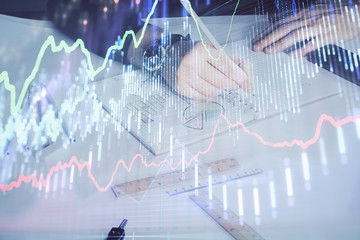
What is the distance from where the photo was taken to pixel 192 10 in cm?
135

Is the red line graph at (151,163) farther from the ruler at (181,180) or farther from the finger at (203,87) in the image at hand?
the finger at (203,87)

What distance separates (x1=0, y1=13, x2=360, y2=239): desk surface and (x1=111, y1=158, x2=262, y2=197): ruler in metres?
0.02

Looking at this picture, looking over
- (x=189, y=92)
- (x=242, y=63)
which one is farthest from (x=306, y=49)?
(x=189, y=92)

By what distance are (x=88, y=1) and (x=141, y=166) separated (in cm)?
92

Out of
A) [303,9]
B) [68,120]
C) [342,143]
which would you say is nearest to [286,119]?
[342,143]

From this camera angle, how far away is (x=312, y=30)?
1.13 metres

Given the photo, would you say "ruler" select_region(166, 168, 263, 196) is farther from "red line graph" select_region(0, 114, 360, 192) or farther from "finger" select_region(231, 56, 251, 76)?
"finger" select_region(231, 56, 251, 76)

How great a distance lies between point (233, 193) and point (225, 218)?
0.08 metres

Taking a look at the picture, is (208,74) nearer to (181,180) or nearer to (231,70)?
(231,70)

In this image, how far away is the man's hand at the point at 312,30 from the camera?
3.57 ft

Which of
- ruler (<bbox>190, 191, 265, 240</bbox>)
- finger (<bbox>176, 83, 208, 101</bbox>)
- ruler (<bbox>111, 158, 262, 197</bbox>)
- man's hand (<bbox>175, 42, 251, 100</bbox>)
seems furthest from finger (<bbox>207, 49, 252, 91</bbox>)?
ruler (<bbox>190, 191, 265, 240</bbox>)

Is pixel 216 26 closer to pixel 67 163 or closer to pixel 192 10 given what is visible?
pixel 192 10

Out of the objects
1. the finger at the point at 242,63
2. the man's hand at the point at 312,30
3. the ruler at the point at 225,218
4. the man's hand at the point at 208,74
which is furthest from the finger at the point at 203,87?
the ruler at the point at 225,218

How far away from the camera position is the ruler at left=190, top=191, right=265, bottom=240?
70cm
